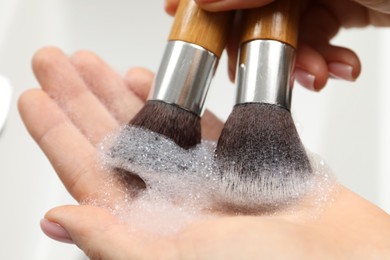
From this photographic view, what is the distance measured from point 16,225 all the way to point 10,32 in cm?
34

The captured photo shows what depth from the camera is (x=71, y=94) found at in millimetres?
765

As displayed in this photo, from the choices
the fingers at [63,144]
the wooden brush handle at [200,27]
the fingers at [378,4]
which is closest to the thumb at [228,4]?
the wooden brush handle at [200,27]

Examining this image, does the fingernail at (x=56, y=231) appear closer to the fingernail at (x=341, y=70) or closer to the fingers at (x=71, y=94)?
the fingers at (x=71, y=94)

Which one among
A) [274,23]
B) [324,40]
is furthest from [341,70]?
[274,23]

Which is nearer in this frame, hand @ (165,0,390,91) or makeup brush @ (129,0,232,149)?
makeup brush @ (129,0,232,149)

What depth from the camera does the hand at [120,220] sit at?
488 millimetres

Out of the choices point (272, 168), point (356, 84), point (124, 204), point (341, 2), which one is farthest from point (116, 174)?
point (356, 84)

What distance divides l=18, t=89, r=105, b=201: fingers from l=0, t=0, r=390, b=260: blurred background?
0.72 ft

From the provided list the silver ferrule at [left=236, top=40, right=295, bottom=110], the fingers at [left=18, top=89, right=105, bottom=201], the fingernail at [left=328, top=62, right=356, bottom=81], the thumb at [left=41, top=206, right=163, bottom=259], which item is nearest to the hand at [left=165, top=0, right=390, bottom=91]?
the fingernail at [left=328, top=62, right=356, bottom=81]

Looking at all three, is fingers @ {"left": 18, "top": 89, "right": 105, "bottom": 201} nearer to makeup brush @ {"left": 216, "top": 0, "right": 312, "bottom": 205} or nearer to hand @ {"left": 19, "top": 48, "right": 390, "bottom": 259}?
hand @ {"left": 19, "top": 48, "right": 390, "bottom": 259}

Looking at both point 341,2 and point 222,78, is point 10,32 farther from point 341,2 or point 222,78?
point 341,2

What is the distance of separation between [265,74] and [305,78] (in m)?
0.19

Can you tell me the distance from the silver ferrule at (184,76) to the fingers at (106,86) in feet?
0.61

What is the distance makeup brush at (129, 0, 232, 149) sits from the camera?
1.98 ft
